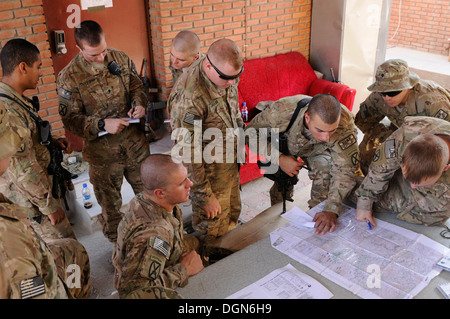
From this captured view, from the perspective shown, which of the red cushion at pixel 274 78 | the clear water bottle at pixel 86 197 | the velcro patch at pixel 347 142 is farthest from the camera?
the red cushion at pixel 274 78

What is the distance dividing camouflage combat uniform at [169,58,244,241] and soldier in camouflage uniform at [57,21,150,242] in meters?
0.51

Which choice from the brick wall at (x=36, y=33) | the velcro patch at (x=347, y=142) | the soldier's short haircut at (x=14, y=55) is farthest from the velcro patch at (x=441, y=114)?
the brick wall at (x=36, y=33)

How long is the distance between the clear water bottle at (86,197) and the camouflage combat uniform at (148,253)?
5.34 ft

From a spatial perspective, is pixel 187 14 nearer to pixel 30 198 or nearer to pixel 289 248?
pixel 30 198

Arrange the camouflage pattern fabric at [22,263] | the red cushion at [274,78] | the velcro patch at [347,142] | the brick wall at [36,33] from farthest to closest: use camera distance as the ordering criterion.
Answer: the red cushion at [274,78], the brick wall at [36,33], the velcro patch at [347,142], the camouflage pattern fabric at [22,263]

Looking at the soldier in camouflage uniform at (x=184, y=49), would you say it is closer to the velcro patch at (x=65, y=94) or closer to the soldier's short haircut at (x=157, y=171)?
the velcro patch at (x=65, y=94)

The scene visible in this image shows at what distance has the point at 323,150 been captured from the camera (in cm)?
268

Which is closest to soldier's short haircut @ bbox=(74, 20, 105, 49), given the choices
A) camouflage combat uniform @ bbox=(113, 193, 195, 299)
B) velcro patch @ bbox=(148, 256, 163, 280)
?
camouflage combat uniform @ bbox=(113, 193, 195, 299)

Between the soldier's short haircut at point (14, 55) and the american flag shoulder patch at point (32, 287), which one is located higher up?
the soldier's short haircut at point (14, 55)

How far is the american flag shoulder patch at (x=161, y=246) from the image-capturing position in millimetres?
1617

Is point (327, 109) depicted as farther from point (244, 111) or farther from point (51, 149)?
point (244, 111)

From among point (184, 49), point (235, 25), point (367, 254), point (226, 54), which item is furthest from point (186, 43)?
point (367, 254)

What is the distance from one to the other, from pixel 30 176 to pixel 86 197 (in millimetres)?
1132
